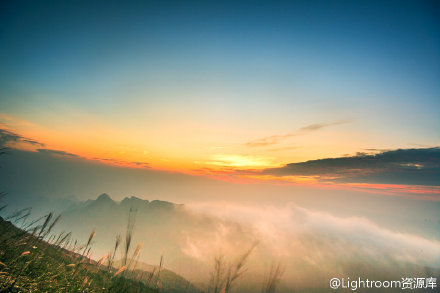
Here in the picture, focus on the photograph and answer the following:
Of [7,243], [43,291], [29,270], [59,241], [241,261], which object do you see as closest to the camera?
[43,291]

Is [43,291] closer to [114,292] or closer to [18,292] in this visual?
[18,292]

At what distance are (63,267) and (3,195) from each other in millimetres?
6530

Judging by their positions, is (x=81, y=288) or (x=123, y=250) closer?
(x=81, y=288)

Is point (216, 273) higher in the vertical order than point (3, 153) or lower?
lower

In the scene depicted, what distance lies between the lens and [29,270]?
353 inches

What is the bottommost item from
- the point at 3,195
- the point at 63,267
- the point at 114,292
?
the point at 114,292


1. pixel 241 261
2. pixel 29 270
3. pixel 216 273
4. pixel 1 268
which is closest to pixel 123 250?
pixel 29 270

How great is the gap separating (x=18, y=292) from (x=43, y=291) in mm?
1248

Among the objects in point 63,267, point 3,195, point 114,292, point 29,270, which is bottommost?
point 114,292

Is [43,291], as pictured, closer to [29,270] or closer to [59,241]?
[29,270]

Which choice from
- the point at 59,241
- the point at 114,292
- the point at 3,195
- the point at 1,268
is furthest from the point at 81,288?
the point at 59,241

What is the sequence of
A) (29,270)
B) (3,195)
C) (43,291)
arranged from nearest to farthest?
(43,291) → (29,270) → (3,195)

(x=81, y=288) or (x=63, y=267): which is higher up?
(x=81, y=288)

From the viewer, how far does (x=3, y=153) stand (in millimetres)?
9398
